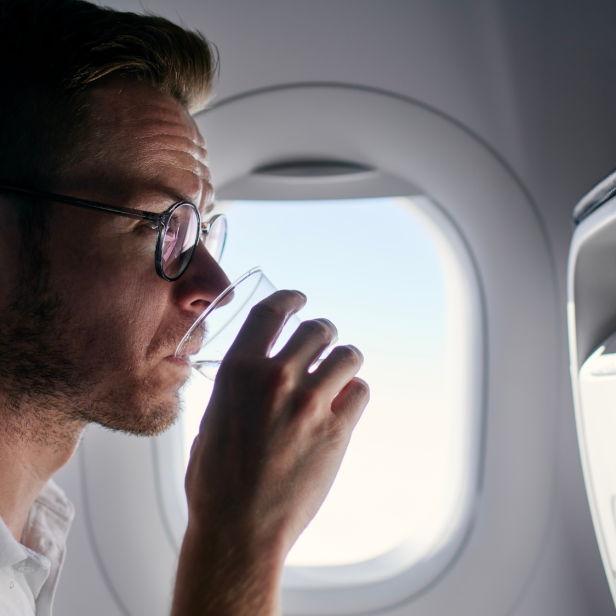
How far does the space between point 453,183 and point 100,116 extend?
29.8 inches

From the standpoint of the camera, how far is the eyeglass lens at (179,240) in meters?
0.95

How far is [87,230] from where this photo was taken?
2.99 ft

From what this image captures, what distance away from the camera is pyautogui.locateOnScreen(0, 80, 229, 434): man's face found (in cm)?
91

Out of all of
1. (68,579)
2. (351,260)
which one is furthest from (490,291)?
(68,579)

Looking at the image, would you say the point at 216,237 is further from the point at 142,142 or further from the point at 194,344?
the point at 194,344

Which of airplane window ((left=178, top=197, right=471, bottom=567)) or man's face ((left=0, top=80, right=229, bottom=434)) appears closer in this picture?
man's face ((left=0, top=80, right=229, bottom=434))

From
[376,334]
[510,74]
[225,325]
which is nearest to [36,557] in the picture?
[225,325]

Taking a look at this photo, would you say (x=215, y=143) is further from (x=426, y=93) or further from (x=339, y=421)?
(x=339, y=421)

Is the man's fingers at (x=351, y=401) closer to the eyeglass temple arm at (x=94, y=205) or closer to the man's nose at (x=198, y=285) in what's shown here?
the man's nose at (x=198, y=285)

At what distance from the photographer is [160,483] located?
138cm

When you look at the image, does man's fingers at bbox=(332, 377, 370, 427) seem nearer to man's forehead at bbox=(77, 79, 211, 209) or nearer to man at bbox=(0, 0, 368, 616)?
man at bbox=(0, 0, 368, 616)

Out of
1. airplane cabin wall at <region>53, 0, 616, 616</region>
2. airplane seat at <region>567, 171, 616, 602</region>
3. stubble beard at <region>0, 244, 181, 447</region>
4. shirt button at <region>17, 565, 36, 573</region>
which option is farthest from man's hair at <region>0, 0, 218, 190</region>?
airplane seat at <region>567, 171, 616, 602</region>

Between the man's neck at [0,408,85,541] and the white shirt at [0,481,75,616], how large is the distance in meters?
0.05

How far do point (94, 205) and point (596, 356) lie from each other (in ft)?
3.17
